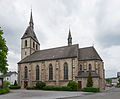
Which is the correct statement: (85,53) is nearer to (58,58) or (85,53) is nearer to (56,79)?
(58,58)

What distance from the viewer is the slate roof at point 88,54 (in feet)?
115

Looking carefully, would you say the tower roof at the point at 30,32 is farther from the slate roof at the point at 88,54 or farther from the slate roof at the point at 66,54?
the slate roof at the point at 88,54

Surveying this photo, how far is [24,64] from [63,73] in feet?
46.4

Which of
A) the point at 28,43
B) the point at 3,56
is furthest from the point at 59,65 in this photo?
the point at 3,56

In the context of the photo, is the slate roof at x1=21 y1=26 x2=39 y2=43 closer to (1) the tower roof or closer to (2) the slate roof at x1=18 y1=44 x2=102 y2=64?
(1) the tower roof

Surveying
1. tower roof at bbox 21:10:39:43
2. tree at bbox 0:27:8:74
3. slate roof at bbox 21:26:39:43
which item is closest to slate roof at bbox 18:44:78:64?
slate roof at bbox 21:26:39:43

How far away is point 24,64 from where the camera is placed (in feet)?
139

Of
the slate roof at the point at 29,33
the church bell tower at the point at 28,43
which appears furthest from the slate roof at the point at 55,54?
the slate roof at the point at 29,33

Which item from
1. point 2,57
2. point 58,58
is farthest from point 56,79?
point 2,57

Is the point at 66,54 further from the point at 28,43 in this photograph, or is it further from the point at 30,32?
the point at 30,32

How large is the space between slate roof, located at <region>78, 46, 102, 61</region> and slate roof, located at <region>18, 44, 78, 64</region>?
2422 millimetres

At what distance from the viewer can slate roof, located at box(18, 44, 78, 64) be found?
3673 centimetres

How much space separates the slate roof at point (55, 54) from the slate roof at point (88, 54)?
7.95 ft

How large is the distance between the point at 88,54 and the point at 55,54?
9.84 m
